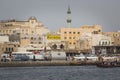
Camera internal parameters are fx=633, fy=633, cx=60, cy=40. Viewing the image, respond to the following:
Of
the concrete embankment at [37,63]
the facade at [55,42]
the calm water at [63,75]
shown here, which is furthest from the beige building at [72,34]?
the calm water at [63,75]

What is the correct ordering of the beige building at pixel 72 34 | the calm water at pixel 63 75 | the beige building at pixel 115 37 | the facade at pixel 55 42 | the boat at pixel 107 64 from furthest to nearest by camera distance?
the beige building at pixel 72 34
the beige building at pixel 115 37
the facade at pixel 55 42
the boat at pixel 107 64
the calm water at pixel 63 75

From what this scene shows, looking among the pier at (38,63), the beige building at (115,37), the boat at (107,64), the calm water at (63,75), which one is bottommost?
the calm water at (63,75)

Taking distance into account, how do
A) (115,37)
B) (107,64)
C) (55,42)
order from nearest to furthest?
(107,64) → (55,42) → (115,37)

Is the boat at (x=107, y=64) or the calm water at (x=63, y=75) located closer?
the calm water at (x=63, y=75)

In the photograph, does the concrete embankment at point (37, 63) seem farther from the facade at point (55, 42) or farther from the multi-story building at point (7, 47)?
the facade at point (55, 42)

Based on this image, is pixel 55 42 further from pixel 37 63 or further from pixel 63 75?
pixel 63 75

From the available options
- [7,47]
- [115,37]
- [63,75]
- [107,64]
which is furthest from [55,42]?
[63,75]

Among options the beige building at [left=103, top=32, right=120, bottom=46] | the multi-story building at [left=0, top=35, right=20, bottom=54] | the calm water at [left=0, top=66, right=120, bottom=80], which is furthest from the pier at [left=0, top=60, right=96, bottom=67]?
the beige building at [left=103, top=32, right=120, bottom=46]

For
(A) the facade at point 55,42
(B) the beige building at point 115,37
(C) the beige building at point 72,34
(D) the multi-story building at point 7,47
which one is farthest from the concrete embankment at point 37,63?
(C) the beige building at point 72,34

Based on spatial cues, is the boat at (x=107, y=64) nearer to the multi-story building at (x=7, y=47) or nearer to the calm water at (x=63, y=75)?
the calm water at (x=63, y=75)

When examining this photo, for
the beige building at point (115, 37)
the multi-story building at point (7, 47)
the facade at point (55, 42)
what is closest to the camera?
the multi-story building at point (7, 47)

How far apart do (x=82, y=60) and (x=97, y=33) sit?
35332 mm

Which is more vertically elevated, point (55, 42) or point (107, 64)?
point (55, 42)

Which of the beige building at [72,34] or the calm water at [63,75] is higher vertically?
the beige building at [72,34]
